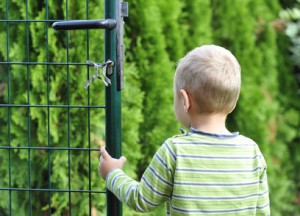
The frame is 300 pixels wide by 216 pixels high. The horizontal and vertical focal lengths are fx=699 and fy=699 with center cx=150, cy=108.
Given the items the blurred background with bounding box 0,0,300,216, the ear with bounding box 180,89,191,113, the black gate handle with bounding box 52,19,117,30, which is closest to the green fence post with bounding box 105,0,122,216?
the black gate handle with bounding box 52,19,117,30

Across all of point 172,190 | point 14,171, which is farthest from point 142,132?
point 172,190

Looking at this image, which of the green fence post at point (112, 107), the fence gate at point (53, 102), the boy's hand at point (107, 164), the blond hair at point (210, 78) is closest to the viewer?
the blond hair at point (210, 78)

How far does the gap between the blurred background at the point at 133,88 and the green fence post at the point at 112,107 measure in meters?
0.29

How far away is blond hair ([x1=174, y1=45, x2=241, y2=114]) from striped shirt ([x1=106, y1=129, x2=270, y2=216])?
12cm

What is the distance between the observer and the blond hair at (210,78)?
7.55ft

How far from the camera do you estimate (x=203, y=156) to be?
91.9 inches

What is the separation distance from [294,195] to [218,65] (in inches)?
128

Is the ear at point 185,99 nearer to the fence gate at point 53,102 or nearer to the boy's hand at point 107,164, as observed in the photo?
the boy's hand at point 107,164

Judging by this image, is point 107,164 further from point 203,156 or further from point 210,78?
point 210,78

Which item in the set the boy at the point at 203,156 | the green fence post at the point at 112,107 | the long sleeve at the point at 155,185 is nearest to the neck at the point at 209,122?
the boy at the point at 203,156

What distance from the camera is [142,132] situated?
4.44 meters

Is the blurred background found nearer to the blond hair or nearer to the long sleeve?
the long sleeve

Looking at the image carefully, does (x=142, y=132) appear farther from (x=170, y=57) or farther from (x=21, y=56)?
(x=21, y=56)

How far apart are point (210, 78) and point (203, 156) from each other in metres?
0.26
